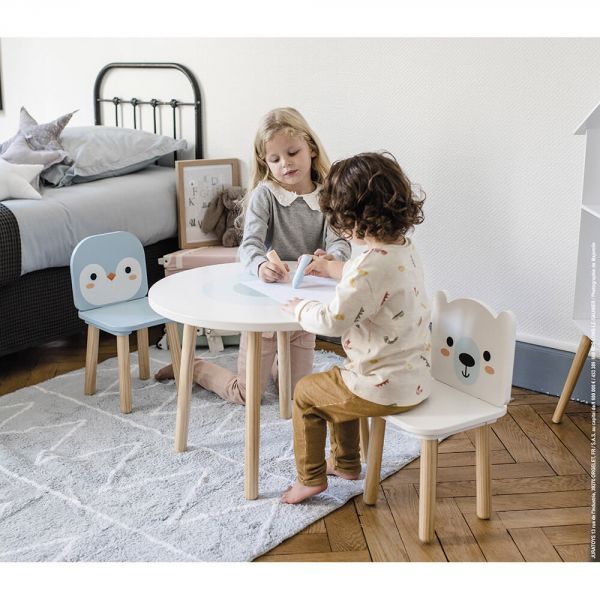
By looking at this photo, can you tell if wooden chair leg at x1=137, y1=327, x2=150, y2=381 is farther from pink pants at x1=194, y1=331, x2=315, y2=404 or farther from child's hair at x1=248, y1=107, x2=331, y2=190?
child's hair at x1=248, y1=107, x2=331, y2=190

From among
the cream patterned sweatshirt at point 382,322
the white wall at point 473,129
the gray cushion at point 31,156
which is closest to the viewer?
the cream patterned sweatshirt at point 382,322

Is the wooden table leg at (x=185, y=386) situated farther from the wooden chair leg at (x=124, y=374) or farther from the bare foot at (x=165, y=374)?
the bare foot at (x=165, y=374)

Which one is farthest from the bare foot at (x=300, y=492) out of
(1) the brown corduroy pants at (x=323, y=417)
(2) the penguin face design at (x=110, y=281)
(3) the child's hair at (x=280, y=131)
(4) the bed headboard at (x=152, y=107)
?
(4) the bed headboard at (x=152, y=107)

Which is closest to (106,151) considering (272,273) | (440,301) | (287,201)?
(287,201)

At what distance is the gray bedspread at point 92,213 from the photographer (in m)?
2.89

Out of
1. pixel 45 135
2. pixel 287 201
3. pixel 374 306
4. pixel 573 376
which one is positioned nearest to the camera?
pixel 374 306

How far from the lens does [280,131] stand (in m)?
2.30

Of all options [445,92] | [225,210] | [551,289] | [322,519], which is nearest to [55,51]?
[225,210]

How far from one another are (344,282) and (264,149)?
0.73 meters

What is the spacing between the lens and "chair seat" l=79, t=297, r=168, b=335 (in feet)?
8.38

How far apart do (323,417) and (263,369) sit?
2.35 ft

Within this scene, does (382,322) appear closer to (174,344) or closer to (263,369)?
(263,369)

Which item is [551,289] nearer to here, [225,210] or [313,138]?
[313,138]

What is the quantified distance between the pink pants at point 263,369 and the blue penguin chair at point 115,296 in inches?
4.9
